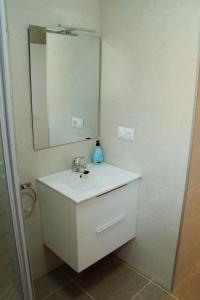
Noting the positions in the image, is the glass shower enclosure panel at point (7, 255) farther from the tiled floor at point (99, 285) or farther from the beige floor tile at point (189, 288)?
the beige floor tile at point (189, 288)

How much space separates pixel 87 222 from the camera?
1550 mm

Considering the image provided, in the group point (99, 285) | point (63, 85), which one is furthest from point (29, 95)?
point (99, 285)

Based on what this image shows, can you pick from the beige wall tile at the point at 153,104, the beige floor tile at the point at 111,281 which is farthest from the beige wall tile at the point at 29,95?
the beige floor tile at the point at 111,281

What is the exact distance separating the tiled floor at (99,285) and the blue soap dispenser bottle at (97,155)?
0.89 m

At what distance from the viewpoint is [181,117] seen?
153 centimetres

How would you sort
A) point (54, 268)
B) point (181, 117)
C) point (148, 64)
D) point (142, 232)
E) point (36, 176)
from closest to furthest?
point (181, 117) → point (148, 64) → point (36, 176) → point (142, 232) → point (54, 268)

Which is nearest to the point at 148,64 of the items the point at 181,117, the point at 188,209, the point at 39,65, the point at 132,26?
the point at 132,26

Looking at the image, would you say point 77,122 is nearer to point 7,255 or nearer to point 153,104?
point 153,104

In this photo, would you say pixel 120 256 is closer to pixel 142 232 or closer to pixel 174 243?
pixel 142 232

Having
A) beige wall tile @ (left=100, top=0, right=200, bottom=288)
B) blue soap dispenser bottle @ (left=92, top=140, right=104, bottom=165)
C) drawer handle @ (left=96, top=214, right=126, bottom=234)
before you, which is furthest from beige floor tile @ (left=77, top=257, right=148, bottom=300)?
blue soap dispenser bottle @ (left=92, top=140, right=104, bottom=165)

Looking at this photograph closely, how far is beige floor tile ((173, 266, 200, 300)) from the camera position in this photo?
1811mm

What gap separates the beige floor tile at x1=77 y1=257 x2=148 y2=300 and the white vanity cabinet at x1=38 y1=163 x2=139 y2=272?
336 millimetres

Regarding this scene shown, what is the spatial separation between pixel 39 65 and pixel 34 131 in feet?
1.46

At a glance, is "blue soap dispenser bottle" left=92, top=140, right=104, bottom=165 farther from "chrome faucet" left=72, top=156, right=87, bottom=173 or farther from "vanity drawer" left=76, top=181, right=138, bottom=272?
"vanity drawer" left=76, top=181, right=138, bottom=272
